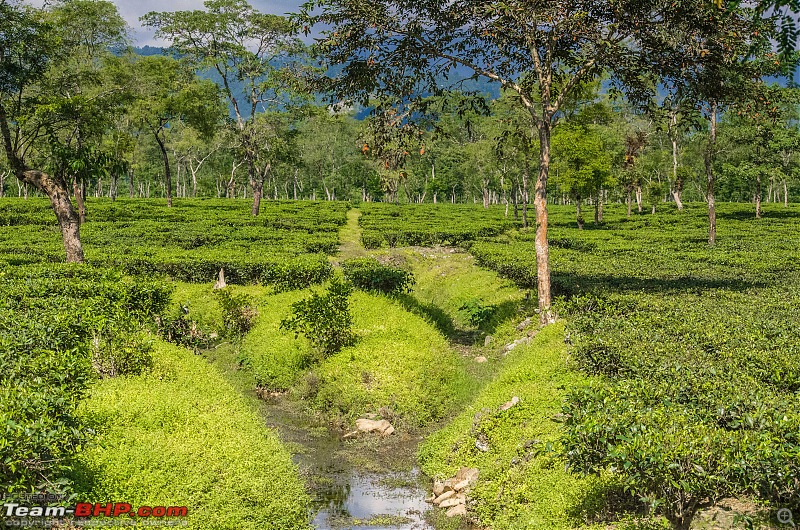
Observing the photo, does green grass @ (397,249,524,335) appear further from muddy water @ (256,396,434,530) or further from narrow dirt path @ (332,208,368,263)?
muddy water @ (256,396,434,530)

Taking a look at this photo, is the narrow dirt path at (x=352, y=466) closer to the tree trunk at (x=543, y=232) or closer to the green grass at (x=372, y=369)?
the green grass at (x=372, y=369)

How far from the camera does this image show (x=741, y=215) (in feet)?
151

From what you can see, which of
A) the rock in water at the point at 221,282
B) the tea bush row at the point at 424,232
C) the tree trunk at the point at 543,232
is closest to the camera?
the tree trunk at the point at 543,232

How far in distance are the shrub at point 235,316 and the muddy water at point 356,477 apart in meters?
5.21

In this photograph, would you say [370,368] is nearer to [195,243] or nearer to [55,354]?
[55,354]

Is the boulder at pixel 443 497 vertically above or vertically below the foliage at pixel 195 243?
below

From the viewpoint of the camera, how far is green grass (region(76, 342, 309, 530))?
684cm

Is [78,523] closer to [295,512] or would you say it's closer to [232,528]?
[232,528]

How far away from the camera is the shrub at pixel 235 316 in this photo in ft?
54.6

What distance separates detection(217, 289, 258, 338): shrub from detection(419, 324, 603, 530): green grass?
7.88 meters

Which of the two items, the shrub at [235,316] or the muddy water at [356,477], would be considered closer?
the muddy water at [356,477]

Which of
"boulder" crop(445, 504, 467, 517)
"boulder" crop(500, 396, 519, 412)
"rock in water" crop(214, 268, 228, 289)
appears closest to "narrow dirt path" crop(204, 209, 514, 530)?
"boulder" crop(445, 504, 467, 517)

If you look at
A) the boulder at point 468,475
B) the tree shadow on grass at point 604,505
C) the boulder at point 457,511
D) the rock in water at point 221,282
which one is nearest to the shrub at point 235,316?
the rock in water at point 221,282


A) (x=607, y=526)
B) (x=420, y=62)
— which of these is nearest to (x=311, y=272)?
(x=420, y=62)
